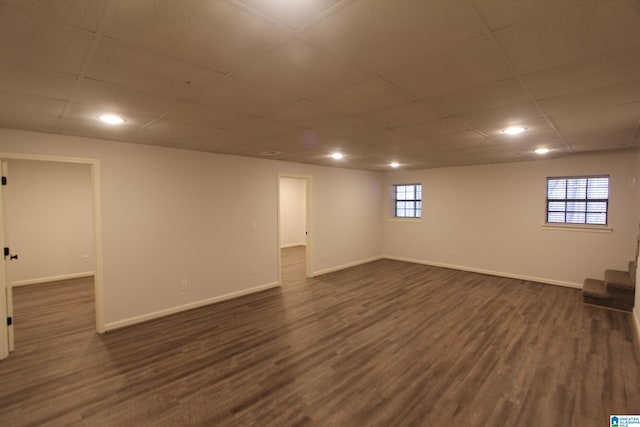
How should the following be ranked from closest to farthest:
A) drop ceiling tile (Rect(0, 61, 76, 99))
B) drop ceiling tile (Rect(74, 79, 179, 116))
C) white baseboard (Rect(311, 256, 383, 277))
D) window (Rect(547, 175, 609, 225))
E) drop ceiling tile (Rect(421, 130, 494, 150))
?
1. drop ceiling tile (Rect(0, 61, 76, 99))
2. drop ceiling tile (Rect(74, 79, 179, 116))
3. drop ceiling tile (Rect(421, 130, 494, 150))
4. window (Rect(547, 175, 609, 225))
5. white baseboard (Rect(311, 256, 383, 277))

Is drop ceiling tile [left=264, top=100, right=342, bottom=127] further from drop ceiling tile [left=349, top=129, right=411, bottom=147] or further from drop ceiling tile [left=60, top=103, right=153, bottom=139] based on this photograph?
drop ceiling tile [left=60, top=103, right=153, bottom=139]

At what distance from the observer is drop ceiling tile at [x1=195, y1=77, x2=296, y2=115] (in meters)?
2.01

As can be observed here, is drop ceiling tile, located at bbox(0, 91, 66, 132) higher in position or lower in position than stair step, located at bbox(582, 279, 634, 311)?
higher

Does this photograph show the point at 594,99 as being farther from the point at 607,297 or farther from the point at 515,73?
the point at 607,297

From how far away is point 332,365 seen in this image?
2953mm

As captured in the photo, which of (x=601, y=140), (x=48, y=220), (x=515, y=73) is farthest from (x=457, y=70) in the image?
(x=48, y=220)

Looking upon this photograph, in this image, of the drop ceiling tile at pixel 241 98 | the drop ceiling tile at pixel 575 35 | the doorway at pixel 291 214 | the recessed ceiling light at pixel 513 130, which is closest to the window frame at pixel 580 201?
the recessed ceiling light at pixel 513 130

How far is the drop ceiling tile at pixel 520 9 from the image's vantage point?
115 cm

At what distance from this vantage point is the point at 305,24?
130 cm

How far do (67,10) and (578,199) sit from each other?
7347 millimetres

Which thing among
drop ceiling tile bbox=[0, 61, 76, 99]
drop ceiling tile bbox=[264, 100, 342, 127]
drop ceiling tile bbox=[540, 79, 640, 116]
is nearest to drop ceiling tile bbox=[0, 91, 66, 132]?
drop ceiling tile bbox=[0, 61, 76, 99]

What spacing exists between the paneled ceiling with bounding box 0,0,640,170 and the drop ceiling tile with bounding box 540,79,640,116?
1 cm

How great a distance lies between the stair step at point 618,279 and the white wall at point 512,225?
0.40 metres

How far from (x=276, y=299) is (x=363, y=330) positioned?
5.85 ft
